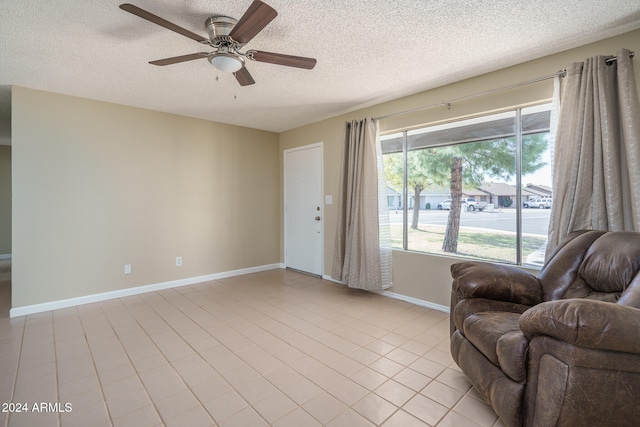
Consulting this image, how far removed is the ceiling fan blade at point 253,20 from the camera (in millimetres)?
1534

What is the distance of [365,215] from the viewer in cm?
370

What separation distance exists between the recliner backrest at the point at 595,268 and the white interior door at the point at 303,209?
3037 mm

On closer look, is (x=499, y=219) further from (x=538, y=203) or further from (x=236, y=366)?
(x=236, y=366)

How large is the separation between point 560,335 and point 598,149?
168cm

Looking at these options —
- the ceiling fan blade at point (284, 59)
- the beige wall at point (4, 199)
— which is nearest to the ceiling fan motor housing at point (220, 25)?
the ceiling fan blade at point (284, 59)

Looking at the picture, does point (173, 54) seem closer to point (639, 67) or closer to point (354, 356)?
point (354, 356)

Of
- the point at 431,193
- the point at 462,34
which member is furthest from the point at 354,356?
the point at 462,34

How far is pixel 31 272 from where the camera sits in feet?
10.4

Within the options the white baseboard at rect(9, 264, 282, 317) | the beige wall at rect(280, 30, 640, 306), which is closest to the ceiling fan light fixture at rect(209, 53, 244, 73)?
the beige wall at rect(280, 30, 640, 306)

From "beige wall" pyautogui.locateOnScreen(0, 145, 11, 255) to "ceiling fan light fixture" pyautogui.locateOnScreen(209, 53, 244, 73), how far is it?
683 cm

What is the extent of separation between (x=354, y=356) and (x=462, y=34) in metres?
2.58

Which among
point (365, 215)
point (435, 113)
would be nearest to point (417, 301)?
point (365, 215)

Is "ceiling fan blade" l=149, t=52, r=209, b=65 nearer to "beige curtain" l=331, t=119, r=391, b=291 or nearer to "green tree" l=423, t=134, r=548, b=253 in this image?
"beige curtain" l=331, t=119, r=391, b=291

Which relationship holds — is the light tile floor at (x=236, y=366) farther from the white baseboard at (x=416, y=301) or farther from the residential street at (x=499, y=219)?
the residential street at (x=499, y=219)
